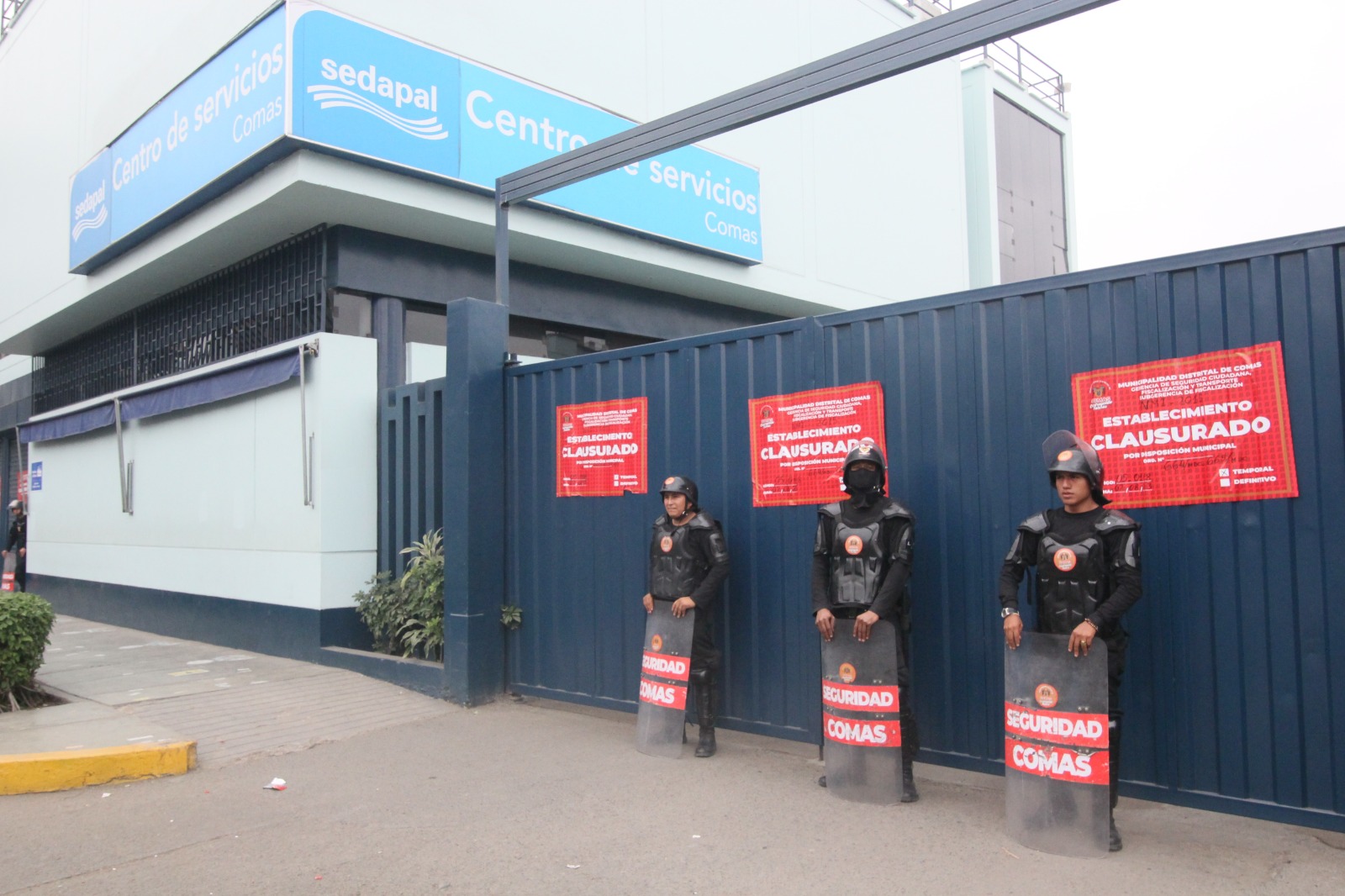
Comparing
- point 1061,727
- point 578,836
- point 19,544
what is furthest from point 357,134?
point 19,544

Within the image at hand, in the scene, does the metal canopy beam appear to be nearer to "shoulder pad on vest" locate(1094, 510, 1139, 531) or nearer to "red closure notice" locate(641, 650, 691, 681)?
"shoulder pad on vest" locate(1094, 510, 1139, 531)

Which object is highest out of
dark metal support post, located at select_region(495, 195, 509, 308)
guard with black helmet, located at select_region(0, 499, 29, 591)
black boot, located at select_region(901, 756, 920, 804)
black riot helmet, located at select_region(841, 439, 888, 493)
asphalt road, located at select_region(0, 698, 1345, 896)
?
dark metal support post, located at select_region(495, 195, 509, 308)

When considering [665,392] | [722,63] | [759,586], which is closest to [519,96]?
[722,63]

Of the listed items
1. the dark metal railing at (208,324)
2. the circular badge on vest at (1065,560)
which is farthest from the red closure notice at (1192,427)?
the dark metal railing at (208,324)

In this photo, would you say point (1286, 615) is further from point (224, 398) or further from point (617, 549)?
point (224, 398)

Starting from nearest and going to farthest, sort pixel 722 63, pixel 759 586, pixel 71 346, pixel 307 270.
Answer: pixel 759 586
pixel 307 270
pixel 722 63
pixel 71 346

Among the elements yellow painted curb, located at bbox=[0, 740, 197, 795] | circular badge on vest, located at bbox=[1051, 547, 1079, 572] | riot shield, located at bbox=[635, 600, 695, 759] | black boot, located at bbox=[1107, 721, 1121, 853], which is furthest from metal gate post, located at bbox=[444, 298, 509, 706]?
black boot, located at bbox=[1107, 721, 1121, 853]

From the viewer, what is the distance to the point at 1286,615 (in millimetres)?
4496

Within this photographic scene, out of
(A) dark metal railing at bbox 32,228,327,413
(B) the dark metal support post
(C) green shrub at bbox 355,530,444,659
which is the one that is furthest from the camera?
(A) dark metal railing at bbox 32,228,327,413

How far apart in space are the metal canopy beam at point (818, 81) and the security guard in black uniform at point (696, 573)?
8.37 ft

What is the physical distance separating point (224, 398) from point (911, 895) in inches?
367

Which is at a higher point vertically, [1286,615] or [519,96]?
[519,96]

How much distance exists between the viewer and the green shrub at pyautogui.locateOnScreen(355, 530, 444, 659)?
8.54 meters

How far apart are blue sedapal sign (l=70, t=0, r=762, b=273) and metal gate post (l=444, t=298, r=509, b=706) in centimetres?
244
